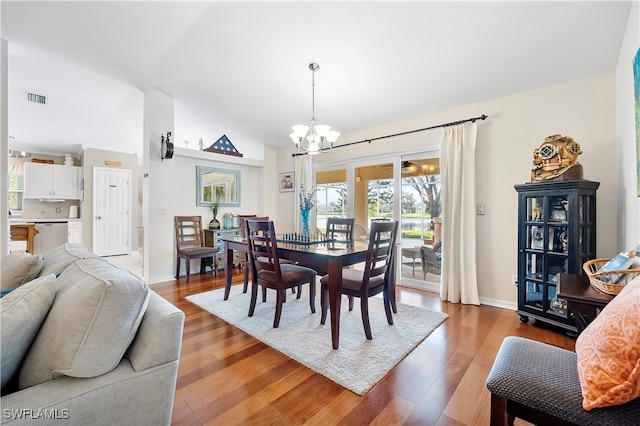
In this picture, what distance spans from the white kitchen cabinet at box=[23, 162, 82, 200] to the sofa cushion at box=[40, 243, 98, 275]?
20.0ft

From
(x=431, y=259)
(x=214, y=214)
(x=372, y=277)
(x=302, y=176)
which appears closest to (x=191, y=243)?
(x=214, y=214)

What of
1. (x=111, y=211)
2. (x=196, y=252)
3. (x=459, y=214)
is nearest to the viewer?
(x=459, y=214)

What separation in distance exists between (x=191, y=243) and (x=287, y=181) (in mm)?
2110

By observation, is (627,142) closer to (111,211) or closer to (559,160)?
(559,160)

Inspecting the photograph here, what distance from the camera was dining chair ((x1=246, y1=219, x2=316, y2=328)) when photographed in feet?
7.91

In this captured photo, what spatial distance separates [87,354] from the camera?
82 centimetres

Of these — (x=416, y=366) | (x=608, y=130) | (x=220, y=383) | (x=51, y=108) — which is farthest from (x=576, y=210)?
(x=51, y=108)

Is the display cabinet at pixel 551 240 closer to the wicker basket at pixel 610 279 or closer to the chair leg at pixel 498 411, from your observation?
the wicker basket at pixel 610 279

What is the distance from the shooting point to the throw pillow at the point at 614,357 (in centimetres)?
79

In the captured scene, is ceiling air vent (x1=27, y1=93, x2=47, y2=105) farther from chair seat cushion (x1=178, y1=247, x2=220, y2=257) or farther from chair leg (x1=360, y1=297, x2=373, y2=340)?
chair leg (x1=360, y1=297, x2=373, y2=340)

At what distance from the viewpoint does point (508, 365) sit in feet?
3.67

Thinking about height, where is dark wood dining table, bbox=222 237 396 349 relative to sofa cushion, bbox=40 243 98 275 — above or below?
below

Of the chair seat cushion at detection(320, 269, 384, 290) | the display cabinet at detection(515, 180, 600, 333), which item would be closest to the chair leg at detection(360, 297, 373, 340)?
the chair seat cushion at detection(320, 269, 384, 290)

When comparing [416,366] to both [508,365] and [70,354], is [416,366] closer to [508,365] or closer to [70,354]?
[508,365]
